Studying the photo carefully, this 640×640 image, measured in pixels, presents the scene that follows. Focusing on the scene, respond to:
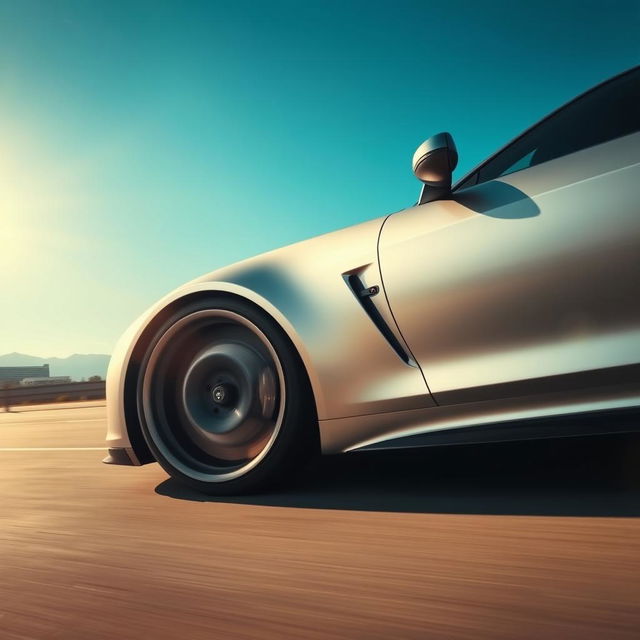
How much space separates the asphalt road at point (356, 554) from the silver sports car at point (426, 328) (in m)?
0.24

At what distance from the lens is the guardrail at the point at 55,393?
1695cm

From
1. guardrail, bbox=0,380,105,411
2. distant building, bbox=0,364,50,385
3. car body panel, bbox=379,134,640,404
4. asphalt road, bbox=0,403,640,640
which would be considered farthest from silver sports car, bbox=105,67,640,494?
distant building, bbox=0,364,50,385

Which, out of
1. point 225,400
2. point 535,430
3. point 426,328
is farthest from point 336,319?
point 535,430

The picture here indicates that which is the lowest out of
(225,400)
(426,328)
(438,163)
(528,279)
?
(225,400)

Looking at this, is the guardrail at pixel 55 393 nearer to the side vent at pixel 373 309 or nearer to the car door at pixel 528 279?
the side vent at pixel 373 309

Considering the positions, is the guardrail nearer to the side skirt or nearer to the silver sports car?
the silver sports car

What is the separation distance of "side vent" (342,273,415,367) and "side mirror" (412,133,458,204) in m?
0.40

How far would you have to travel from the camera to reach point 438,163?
2258mm

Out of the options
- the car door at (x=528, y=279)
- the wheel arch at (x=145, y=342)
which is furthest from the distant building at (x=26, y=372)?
the car door at (x=528, y=279)

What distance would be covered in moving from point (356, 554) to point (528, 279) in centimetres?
95

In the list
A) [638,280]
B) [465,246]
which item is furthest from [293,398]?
[638,280]

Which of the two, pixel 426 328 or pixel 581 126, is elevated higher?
pixel 581 126

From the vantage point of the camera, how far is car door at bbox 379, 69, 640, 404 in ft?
6.15

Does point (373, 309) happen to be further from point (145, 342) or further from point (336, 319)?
point (145, 342)
